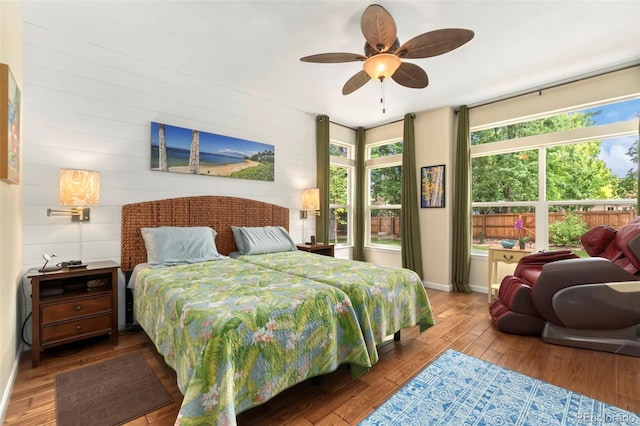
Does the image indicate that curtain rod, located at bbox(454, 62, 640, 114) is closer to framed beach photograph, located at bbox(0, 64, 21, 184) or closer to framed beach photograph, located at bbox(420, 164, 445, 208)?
framed beach photograph, located at bbox(420, 164, 445, 208)

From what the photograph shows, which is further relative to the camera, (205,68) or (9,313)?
(205,68)

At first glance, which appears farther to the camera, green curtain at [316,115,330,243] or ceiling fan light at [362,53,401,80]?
green curtain at [316,115,330,243]

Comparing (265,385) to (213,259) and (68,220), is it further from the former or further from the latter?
(68,220)

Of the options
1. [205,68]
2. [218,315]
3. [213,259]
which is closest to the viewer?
[218,315]

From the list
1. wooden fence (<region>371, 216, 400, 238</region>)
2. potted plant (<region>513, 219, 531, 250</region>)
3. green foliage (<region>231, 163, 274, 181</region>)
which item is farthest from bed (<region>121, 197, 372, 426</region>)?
wooden fence (<region>371, 216, 400, 238</region>)

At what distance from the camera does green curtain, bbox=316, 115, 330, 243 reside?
4777 millimetres

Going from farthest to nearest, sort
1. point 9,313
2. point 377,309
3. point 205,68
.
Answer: point 205,68 → point 377,309 → point 9,313

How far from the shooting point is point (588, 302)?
2.38m

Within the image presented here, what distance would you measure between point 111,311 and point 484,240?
468 centimetres

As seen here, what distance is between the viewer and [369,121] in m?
5.14

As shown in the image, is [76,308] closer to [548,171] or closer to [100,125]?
[100,125]

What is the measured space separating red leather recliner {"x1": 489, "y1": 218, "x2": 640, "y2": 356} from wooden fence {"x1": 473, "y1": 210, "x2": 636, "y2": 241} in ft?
2.77

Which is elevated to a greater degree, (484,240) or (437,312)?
(484,240)

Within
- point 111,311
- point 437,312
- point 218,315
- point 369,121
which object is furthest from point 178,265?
point 369,121
